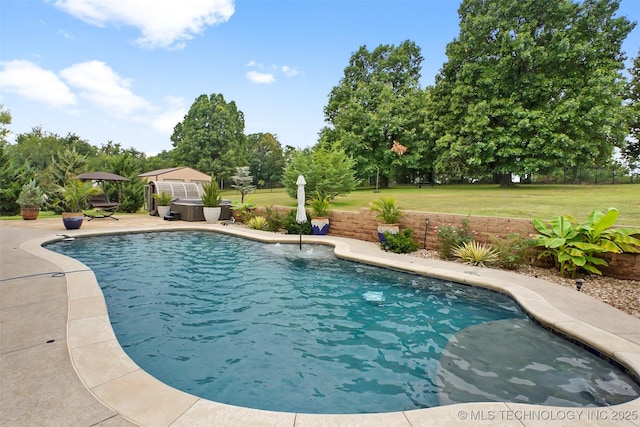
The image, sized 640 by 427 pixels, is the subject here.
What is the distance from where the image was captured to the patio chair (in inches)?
548

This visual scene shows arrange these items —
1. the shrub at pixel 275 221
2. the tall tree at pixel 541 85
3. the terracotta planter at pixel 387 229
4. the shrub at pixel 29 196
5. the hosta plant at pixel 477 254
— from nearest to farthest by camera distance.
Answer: the hosta plant at pixel 477 254
the terracotta planter at pixel 387 229
the shrub at pixel 275 221
the shrub at pixel 29 196
the tall tree at pixel 541 85

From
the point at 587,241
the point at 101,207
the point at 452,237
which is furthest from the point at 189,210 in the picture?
the point at 587,241

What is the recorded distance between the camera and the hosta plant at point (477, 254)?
635 centimetres

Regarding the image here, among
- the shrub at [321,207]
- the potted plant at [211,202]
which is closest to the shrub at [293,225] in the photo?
the shrub at [321,207]

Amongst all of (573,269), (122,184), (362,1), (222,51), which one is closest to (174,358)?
(573,269)

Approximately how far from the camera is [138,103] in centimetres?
2183

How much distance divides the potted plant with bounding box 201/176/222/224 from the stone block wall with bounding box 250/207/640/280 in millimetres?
3287

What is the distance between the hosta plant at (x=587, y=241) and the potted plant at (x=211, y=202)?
1124 cm

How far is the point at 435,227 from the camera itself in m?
7.66

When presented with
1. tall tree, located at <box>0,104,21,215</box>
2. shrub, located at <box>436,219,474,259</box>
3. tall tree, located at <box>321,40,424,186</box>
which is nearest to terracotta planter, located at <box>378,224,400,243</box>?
shrub, located at <box>436,219,474,259</box>

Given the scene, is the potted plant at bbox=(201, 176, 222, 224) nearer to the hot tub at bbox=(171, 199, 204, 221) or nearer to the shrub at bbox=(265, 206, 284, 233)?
the hot tub at bbox=(171, 199, 204, 221)

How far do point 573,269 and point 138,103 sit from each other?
2578 centimetres

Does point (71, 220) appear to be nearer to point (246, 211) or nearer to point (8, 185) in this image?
point (246, 211)

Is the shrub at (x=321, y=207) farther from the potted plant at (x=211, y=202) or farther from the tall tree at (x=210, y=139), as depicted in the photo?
the tall tree at (x=210, y=139)
